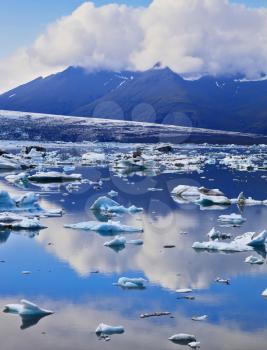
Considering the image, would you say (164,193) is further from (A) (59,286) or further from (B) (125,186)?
(A) (59,286)

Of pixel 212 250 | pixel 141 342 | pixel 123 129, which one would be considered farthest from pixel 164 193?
pixel 123 129

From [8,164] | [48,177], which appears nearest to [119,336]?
[48,177]

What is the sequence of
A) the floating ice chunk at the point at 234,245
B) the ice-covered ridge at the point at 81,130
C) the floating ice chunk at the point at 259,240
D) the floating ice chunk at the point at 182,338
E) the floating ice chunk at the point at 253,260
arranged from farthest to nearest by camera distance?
the ice-covered ridge at the point at 81,130, the floating ice chunk at the point at 259,240, the floating ice chunk at the point at 234,245, the floating ice chunk at the point at 253,260, the floating ice chunk at the point at 182,338

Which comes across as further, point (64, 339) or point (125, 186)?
point (125, 186)

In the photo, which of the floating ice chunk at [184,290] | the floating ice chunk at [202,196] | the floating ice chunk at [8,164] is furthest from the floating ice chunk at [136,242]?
the floating ice chunk at [8,164]

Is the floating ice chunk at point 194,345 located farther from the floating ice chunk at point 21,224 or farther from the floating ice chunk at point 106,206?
the floating ice chunk at point 106,206

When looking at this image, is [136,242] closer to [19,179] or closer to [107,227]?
[107,227]
